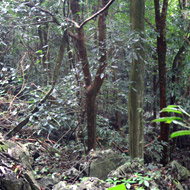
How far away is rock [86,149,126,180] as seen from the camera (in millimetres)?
2920

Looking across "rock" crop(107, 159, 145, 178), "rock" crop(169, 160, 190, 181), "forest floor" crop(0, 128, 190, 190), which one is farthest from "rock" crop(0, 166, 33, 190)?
"rock" crop(169, 160, 190, 181)

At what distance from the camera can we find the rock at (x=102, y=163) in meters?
2.92

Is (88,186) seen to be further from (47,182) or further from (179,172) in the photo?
(179,172)

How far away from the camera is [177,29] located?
15.3 feet

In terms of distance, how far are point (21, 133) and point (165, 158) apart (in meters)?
3.07

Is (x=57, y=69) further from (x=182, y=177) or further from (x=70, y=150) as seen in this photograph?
(x=182, y=177)

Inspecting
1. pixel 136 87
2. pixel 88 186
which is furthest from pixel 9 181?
pixel 136 87

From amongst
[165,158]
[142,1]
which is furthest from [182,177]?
[142,1]

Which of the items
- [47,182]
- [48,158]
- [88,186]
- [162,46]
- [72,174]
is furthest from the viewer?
[162,46]

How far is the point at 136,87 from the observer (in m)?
3.51

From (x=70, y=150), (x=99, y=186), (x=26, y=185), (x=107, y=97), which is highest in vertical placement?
(x=107, y=97)

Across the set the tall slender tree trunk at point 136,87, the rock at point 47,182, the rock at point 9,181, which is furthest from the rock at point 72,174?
the tall slender tree trunk at point 136,87

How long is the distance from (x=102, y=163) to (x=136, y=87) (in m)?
1.32

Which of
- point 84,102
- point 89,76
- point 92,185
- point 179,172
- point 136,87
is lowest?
point 179,172
